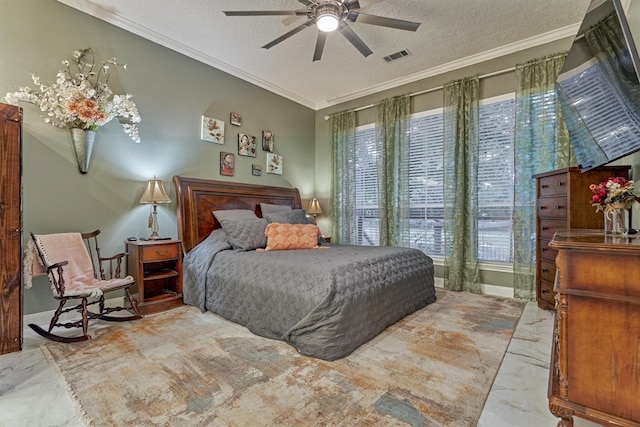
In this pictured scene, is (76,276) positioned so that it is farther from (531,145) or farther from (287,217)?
(531,145)

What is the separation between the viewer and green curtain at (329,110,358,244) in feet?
16.1

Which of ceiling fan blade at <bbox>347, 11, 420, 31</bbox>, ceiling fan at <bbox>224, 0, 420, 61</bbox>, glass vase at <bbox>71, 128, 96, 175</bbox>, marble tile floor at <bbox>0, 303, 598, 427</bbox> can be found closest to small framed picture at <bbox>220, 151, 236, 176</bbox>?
glass vase at <bbox>71, 128, 96, 175</bbox>

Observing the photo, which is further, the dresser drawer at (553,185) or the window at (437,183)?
the window at (437,183)

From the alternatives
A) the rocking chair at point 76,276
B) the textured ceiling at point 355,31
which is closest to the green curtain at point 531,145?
the textured ceiling at point 355,31

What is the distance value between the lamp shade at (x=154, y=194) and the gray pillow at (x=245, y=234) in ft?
2.19

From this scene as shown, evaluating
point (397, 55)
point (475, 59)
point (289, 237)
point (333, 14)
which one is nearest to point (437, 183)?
point (475, 59)

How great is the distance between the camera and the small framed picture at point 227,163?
404 cm

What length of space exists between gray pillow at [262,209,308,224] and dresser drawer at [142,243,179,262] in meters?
1.10

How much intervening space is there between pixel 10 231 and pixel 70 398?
1157mm

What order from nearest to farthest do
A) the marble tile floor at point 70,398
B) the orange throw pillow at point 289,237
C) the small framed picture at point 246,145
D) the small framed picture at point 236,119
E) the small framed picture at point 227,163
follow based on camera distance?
the marble tile floor at point 70,398
the orange throw pillow at point 289,237
the small framed picture at point 227,163
the small framed picture at point 236,119
the small framed picture at point 246,145

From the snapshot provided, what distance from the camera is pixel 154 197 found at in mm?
3102

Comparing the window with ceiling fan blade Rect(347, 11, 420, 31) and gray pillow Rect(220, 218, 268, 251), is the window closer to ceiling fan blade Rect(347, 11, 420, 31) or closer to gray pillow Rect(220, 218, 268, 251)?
ceiling fan blade Rect(347, 11, 420, 31)

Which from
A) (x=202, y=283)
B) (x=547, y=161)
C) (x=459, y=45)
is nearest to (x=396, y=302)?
(x=202, y=283)

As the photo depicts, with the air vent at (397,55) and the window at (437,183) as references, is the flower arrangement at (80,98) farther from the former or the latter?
the window at (437,183)
